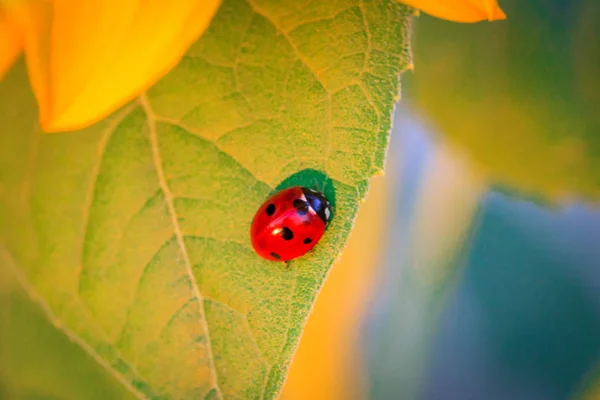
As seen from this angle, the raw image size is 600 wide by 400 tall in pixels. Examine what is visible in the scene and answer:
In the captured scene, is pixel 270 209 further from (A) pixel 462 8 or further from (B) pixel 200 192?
(A) pixel 462 8

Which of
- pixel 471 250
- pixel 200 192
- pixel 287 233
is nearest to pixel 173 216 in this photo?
pixel 200 192

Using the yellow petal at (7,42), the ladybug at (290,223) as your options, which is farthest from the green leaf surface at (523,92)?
the yellow petal at (7,42)

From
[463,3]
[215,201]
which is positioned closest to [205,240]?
[215,201]

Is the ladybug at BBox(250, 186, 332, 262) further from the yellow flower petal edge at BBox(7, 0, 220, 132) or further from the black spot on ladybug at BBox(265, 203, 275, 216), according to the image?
the yellow flower petal edge at BBox(7, 0, 220, 132)

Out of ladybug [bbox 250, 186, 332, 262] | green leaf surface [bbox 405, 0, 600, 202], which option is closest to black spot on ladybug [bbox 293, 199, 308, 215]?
ladybug [bbox 250, 186, 332, 262]

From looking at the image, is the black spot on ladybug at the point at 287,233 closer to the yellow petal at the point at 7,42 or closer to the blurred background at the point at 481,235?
the blurred background at the point at 481,235
